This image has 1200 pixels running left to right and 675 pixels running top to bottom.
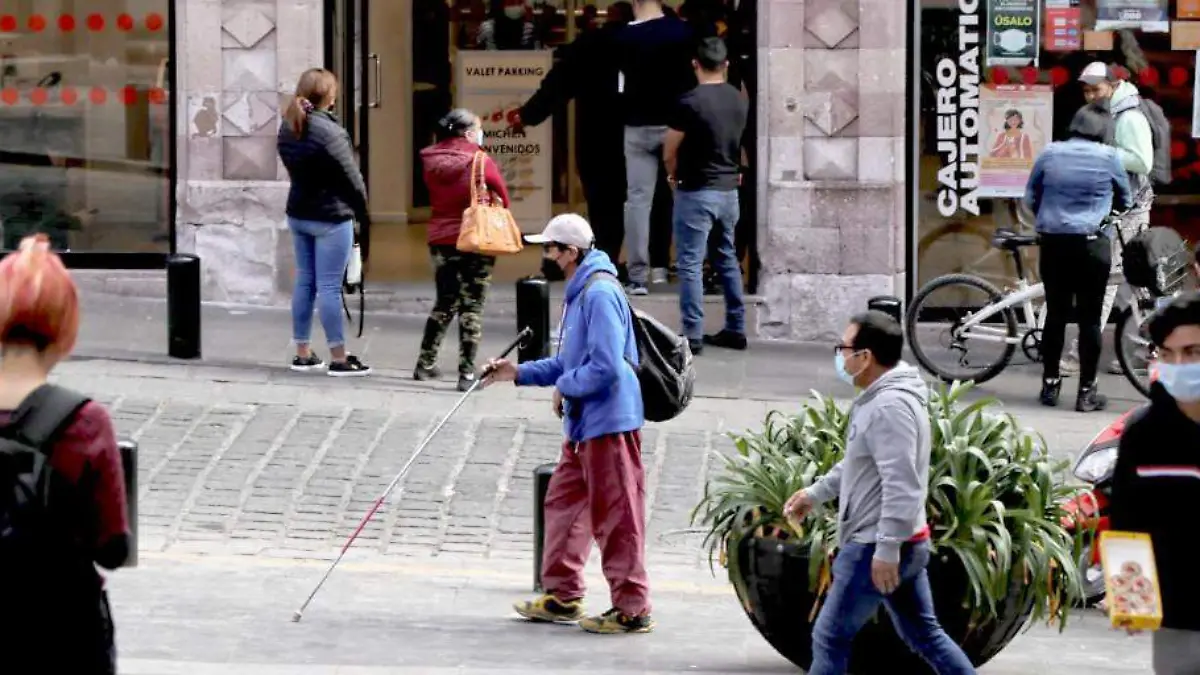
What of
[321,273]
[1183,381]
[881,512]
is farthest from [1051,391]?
[1183,381]

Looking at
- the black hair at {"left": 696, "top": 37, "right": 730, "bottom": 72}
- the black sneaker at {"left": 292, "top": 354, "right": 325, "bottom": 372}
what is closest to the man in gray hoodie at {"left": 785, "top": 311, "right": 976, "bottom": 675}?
the black sneaker at {"left": 292, "top": 354, "right": 325, "bottom": 372}

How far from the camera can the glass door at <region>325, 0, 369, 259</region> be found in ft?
55.3

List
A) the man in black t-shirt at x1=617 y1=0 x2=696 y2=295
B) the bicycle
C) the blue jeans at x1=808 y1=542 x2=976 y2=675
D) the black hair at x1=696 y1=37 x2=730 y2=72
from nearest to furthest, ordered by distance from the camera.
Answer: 1. the blue jeans at x1=808 y1=542 x2=976 y2=675
2. the bicycle
3. the black hair at x1=696 y1=37 x2=730 y2=72
4. the man in black t-shirt at x1=617 y1=0 x2=696 y2=295

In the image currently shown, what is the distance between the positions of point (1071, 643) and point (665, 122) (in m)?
6.91

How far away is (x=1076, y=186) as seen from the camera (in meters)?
13.9

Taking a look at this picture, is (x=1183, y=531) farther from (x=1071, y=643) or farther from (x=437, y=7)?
(x=437, y=7)

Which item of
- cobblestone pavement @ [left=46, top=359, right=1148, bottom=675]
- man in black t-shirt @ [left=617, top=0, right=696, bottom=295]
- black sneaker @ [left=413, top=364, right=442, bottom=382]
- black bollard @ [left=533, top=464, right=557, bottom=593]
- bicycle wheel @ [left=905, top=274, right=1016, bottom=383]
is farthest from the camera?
man in black t-shirt @ [left=617, top=0, right=696, bottom=295]

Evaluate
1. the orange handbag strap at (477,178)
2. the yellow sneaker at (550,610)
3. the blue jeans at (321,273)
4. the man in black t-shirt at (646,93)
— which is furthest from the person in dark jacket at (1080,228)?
the yellow sneaker at (550,610)

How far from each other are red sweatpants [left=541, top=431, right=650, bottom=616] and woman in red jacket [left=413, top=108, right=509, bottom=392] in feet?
13.4

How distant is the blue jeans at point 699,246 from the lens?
15188 mm

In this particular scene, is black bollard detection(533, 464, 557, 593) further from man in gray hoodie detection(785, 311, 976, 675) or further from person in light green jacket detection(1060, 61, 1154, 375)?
person in light green jacket detection(1060, 61, 1154, 375)

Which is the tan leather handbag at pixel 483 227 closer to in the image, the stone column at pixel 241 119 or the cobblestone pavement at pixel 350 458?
the cobblestone pavement at pixel 350 458

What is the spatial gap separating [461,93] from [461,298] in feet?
17.1

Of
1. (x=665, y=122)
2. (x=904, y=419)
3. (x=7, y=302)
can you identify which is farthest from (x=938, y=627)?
(x=665, y=122)
